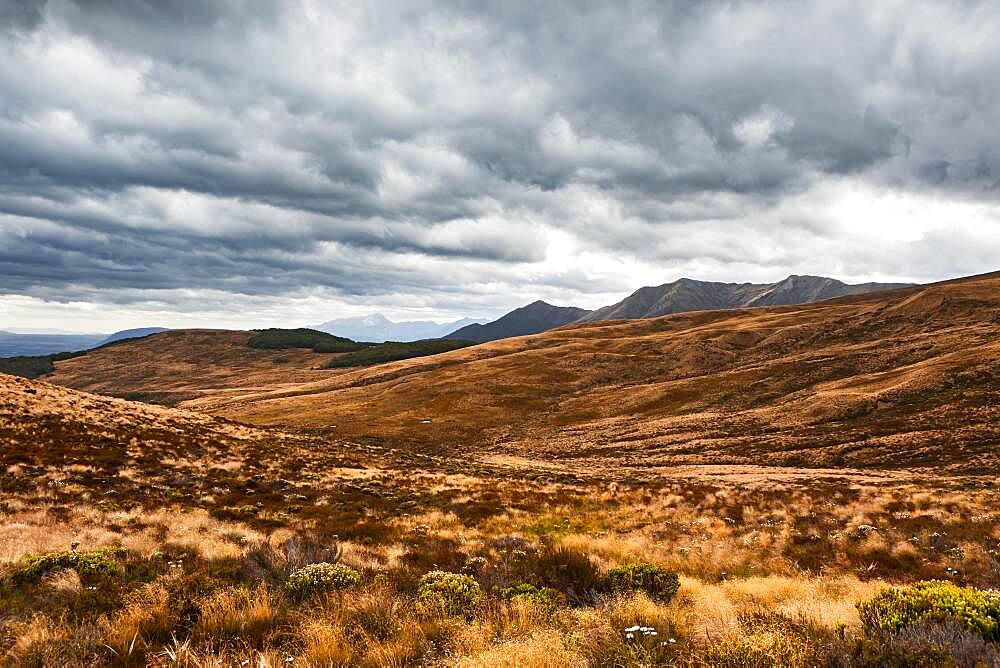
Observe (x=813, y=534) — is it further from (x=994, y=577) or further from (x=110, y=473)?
(x=110, y=473)

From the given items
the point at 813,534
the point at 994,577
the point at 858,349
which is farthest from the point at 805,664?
the point at 858,349

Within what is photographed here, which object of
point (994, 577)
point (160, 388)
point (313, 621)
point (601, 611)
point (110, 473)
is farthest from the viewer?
point (160, 388)

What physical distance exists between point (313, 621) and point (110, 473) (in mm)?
22180

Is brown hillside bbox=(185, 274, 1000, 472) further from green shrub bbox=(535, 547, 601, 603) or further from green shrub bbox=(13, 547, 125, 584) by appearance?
green shrub bbox=(13, 547, 125, 584)

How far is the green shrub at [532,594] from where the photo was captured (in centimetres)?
734

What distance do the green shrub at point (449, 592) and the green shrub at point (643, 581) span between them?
242cm

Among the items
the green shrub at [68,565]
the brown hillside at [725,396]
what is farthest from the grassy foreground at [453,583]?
the brown hillside at [725,396]

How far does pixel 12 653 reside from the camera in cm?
542

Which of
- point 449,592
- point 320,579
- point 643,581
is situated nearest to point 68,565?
point 320,579

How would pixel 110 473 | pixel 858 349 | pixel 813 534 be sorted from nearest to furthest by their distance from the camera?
pixel 813 534, pixel 110 473, pixel 858 349

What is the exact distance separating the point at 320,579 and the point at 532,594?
3543 mm

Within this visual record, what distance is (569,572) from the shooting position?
30.1 ft

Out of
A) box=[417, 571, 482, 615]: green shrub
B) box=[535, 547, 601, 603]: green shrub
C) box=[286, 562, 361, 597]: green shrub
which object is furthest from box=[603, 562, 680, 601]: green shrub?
box=[286, 562, 361, 597]: green shrub

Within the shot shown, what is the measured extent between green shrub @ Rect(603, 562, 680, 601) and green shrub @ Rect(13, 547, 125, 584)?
8677 millimetres
